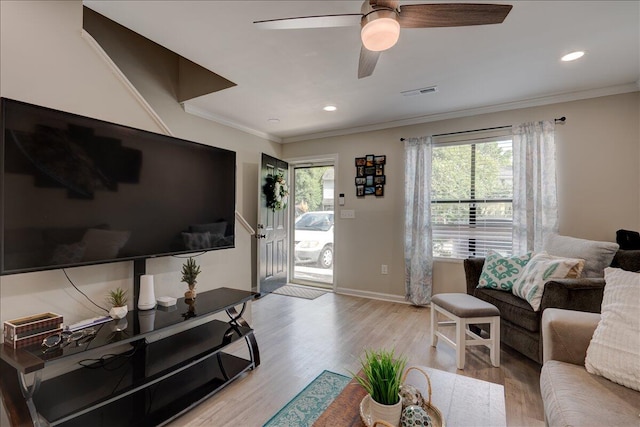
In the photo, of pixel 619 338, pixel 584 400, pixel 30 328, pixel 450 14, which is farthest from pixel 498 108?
pixel 30 328

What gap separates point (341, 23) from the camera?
1.53m

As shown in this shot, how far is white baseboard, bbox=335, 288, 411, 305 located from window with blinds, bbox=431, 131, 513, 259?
0.78 metres

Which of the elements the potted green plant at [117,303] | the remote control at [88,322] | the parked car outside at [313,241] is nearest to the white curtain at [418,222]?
the parked car outside at [313,241]

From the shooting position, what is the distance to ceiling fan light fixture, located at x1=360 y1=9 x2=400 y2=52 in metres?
1.37

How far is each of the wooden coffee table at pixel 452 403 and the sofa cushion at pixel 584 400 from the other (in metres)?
0.20

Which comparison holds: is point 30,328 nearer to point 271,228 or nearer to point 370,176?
point 271,228

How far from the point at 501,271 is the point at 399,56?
2.11 metres

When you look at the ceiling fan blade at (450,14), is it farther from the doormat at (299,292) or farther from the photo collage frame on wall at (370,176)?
the doormat at (299,292)

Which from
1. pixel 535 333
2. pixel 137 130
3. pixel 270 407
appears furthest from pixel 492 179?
pixel 137 130

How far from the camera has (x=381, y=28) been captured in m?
1.38

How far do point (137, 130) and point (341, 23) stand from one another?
1.38m

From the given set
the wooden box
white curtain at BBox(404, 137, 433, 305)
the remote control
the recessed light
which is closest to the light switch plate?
white curtain at BBox(404, 137, 433, 305)

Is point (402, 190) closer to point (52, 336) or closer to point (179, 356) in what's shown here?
point (179, 356)

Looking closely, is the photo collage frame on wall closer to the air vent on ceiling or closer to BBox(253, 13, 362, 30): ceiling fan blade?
the air vent on ceiling
